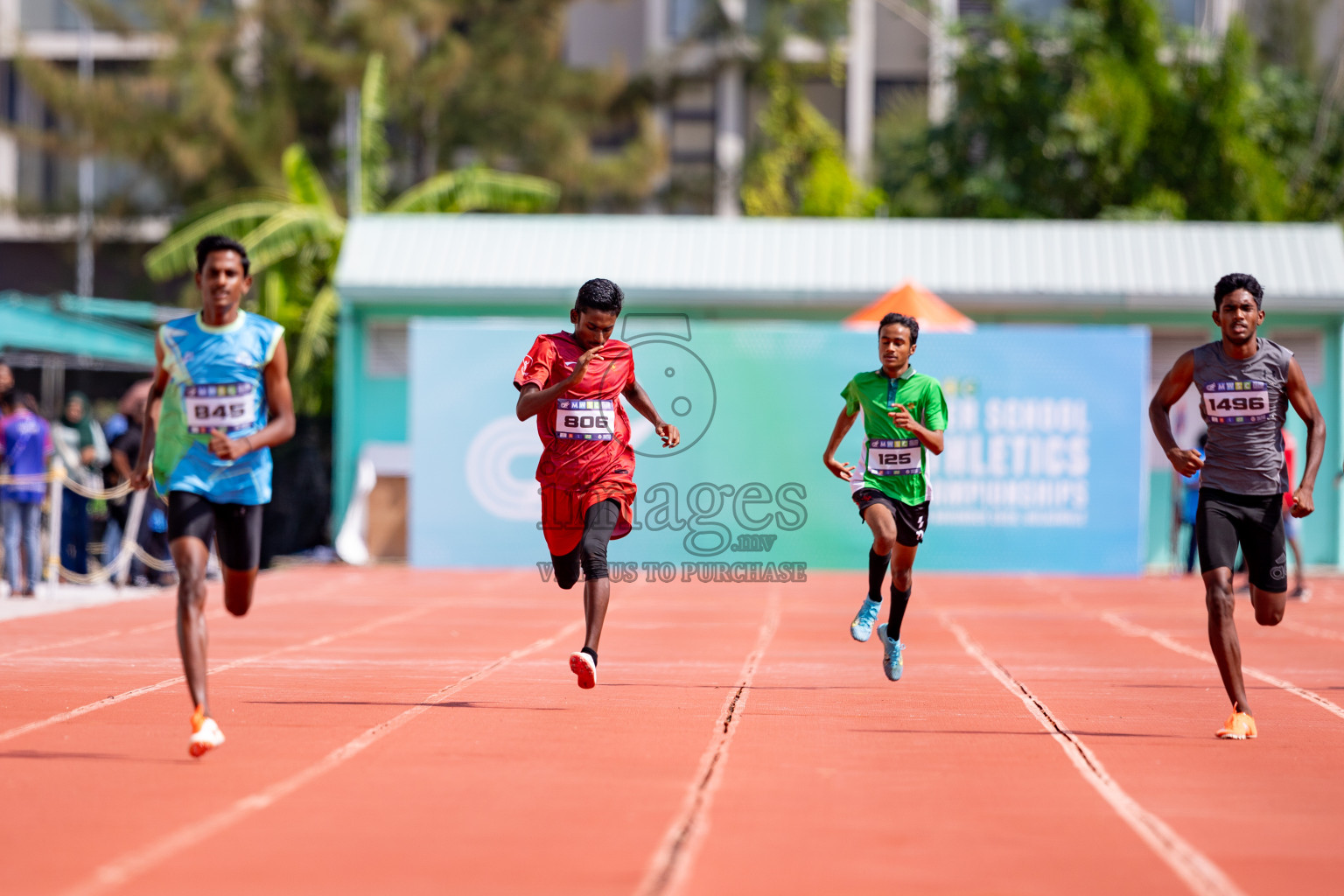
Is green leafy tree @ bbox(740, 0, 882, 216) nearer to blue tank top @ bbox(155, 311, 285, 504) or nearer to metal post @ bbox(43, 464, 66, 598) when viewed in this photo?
metal post @ bbox(43, 464, 66, 598)

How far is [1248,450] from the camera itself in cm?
765

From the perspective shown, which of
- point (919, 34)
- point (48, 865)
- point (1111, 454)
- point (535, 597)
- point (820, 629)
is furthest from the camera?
point (919, 34)

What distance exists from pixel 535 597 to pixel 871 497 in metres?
6.91

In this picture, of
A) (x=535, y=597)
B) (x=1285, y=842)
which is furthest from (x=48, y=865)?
(x=535, y=597)

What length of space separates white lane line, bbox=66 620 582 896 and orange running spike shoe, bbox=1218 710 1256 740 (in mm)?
3698

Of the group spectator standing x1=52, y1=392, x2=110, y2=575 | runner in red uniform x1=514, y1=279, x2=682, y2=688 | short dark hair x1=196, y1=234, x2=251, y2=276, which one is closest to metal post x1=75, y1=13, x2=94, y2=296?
spectator standing x1=52, y1=392, x2=110, y2=575

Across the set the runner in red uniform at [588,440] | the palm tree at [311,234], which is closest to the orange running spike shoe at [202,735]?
the runner in red uniform at [588,440]

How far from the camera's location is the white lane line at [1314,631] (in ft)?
41.4

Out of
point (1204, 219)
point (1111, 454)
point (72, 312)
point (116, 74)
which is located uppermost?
point (116, 74)

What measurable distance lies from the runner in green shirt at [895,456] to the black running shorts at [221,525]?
3.53 metres

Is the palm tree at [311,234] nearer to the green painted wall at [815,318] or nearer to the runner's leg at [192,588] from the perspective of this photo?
the green painted wall at [815,318]

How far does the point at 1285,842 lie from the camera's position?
5336mm

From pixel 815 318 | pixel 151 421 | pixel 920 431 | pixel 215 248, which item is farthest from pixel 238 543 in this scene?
pixel 815 318

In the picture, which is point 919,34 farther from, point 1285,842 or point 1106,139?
point 1285,842
